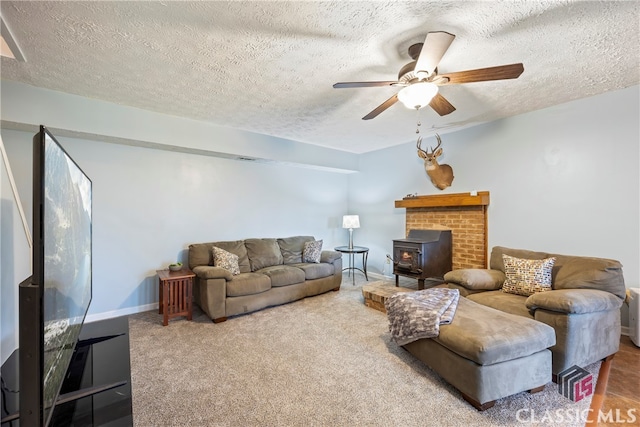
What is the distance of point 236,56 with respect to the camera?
7.12 ft

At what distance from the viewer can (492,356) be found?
1753 millimetres

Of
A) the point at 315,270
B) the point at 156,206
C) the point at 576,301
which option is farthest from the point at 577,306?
the point at 156,206

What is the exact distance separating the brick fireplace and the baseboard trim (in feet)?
13.0

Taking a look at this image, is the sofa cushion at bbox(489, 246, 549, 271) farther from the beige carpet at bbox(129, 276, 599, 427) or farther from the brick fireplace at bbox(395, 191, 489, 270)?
the beige carpet at bbox(129, 276, 599, 427)

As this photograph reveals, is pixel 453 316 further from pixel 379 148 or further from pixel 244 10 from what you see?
pixel 379 148

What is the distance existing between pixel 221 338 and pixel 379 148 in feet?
13.1

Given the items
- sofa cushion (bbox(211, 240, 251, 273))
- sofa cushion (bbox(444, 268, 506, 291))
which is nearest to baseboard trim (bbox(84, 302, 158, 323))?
sofa cushion (bbox(211, 240, 251, 273))

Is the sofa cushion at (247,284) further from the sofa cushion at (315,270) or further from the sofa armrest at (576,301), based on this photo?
the sofa armrest at (576,301)

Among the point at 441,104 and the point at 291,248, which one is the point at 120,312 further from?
the point at 441,104

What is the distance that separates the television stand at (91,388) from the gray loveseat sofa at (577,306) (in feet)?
8.99

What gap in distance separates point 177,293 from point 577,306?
368 cm

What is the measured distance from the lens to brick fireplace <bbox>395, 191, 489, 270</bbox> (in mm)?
3795

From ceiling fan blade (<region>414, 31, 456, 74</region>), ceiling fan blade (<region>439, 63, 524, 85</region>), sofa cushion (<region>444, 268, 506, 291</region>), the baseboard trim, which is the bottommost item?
the baseboard trim

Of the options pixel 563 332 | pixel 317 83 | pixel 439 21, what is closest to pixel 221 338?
pixel 317 83
